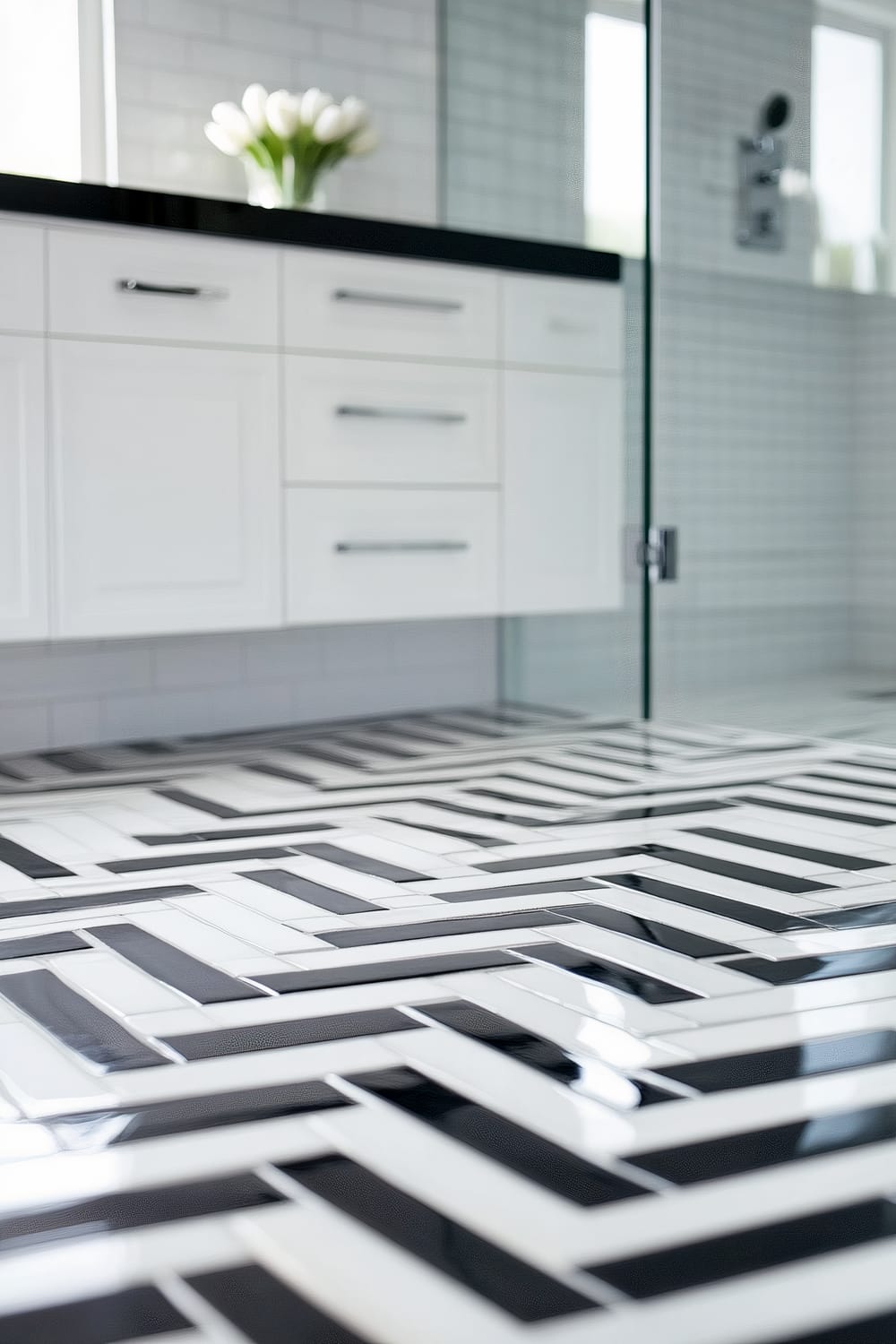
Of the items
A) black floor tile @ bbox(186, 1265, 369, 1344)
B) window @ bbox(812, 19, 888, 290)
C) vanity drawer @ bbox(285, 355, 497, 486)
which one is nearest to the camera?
black floor tile @ bbox(186, 1265, 369, 1344)

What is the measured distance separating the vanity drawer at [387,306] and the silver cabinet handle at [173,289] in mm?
157

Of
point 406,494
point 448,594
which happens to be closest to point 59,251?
point 406,494

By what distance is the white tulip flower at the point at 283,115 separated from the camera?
3.27 metres

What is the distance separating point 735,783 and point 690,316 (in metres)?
1.17

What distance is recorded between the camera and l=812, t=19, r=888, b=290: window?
9.54ft

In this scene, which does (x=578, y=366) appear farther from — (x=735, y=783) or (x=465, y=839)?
(x=465, y=839)

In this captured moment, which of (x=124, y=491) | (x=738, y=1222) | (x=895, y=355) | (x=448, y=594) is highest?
(x=895, y=355)

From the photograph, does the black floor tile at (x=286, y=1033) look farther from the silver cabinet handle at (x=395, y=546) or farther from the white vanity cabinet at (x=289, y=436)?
the silver cabinet handle at (x=395, y=546)

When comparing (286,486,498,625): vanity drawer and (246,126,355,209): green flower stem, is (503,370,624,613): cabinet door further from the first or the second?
(246,126,355,209): green flower stem

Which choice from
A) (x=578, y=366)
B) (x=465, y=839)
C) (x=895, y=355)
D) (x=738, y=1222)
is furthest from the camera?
(x=578, y=366)

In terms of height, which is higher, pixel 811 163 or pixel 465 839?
pixel 811 163

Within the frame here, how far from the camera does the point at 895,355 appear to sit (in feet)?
9.52

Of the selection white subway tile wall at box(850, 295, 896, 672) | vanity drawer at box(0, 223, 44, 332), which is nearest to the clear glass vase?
vanity drawer at box(0, 223, 44, 332)

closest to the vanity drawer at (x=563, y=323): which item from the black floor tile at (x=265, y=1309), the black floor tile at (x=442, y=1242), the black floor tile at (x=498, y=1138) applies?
the black floor tile at (x=498, y=1138)
